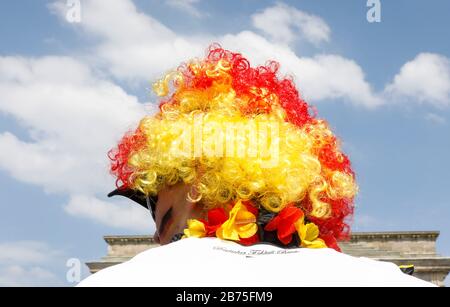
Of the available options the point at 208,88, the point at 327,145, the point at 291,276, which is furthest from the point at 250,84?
the point at 291,276

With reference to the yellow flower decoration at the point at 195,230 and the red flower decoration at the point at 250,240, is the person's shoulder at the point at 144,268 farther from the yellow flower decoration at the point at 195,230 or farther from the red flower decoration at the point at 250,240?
the yellow flower decoration at the point at 195,230

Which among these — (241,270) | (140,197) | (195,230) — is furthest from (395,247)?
(241,270)

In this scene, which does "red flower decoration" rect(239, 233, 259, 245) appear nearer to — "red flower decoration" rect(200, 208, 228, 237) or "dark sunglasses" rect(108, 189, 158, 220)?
"red flower decoration" rect(200, 208, 228, 237)

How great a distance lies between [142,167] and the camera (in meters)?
3.41

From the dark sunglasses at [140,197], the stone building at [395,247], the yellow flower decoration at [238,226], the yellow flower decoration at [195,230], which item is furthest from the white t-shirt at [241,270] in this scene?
the stone building at [395,247]

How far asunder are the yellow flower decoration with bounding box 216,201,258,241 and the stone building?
107 ft

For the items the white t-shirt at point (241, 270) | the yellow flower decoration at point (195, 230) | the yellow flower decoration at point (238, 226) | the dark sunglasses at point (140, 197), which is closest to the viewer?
the white t-shirt at point (241, 270)

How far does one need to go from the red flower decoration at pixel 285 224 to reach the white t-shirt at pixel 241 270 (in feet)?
1.69

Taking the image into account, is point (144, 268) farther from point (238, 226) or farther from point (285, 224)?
point (285, 224)

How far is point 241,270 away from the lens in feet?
6.72

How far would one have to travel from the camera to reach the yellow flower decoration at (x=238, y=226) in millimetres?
2629

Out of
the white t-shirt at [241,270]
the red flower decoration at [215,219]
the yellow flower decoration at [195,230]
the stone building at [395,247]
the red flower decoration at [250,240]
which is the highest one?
the stone building at [395,247]
